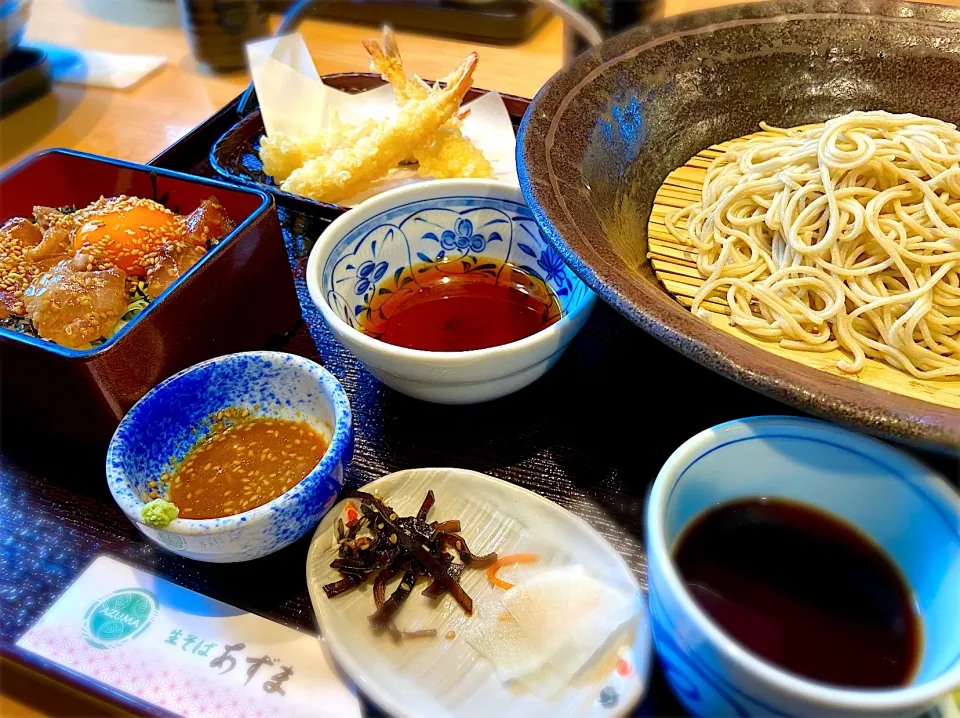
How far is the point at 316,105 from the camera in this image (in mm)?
2010

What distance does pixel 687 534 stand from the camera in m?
0.90

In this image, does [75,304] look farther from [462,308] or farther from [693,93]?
[693,93]

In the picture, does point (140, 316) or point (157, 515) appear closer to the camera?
point (157, 515)

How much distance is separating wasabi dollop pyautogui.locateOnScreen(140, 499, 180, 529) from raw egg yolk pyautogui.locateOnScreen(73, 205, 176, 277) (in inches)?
24.0

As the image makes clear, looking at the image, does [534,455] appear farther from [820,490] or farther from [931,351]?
[931,351]

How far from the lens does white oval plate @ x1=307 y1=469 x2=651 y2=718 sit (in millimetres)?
850

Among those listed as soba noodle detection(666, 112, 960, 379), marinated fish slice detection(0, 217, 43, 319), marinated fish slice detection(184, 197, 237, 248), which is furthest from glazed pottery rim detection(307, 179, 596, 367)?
marinated fish slice detection(0, 217, 43, 319)

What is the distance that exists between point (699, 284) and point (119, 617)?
3.74 feet

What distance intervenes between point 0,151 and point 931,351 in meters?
2.80

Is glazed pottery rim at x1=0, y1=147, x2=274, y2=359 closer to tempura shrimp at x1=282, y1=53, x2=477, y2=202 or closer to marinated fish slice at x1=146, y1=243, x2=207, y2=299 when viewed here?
marinated fish slice at x1=146, y1=243, x2=207, y2=299

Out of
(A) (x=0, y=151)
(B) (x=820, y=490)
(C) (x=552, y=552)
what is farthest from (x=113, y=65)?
(B) (x=820, y=490)

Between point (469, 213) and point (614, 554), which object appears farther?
point (469, 213)

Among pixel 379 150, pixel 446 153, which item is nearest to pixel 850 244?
pixel 446 153

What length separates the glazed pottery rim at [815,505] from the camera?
634mm
